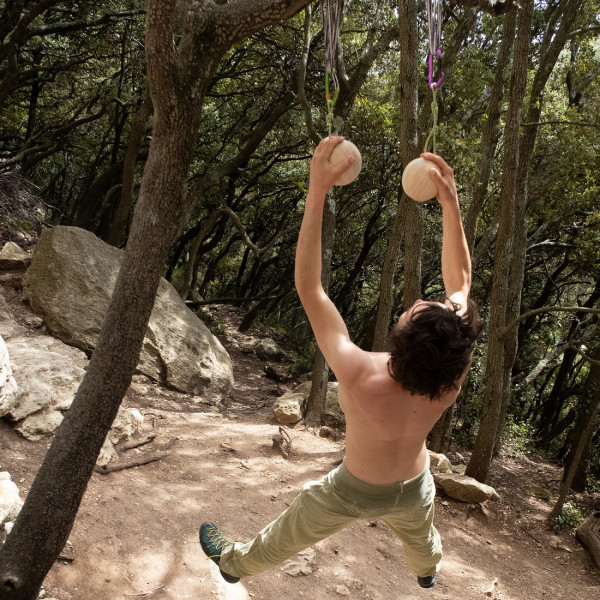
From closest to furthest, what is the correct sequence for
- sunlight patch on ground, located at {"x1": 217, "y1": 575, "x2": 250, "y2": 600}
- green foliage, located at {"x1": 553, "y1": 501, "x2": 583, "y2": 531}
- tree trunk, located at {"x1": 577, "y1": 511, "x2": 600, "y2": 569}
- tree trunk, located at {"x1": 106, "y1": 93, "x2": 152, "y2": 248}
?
sunlight patch on ground, located at {"x1": 217, "y1": 575, "x2": 250, "y2": 600}, tree trunk, located at {"x1": 577, "y1": 511, "x2": 600, "y2": 569}, green foliage, located at {"x1": 553, "y1": 501, "x2": 583, "y2": 531}, tree trunk, located at {"x1": 106, "y1": 93, "x2": 152, "y2": 248}

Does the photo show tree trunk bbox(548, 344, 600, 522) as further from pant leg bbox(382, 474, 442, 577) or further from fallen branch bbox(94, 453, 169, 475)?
pant leg bbox(382, 474, 442, 577)

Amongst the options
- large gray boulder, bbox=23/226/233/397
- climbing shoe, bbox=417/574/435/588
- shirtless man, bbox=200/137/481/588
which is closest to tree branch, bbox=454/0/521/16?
shirtless man, bbox=200/137/481/588

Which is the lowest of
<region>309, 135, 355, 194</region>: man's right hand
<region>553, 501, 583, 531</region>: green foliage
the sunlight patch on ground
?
<region>553, 501, 583, 531</region>: green foliage

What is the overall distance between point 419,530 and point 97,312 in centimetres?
603

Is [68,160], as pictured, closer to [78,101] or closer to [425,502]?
[78,101]

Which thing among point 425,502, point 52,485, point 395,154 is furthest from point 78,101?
point 425,502

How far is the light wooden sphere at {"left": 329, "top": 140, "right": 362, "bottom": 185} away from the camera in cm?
212

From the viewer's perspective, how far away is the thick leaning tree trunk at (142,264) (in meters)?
2.66

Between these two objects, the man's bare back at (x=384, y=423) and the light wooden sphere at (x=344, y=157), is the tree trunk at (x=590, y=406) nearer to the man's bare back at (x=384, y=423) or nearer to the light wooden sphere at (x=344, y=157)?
the man's bare back at (x=384, y=423)

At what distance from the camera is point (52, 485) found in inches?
109

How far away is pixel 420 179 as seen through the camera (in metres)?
2.52

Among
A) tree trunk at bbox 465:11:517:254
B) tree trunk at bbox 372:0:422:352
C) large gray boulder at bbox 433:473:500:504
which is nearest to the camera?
tree trunk at bbox 372:0:422:352

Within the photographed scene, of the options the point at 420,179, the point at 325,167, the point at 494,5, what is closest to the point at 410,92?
the point at 494,5

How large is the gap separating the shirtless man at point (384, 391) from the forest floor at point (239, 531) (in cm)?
133
